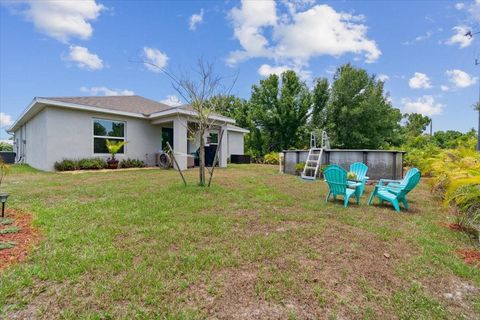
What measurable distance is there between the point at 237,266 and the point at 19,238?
2979 mm

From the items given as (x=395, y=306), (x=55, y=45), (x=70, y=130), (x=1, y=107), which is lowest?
(x=395, y=306)

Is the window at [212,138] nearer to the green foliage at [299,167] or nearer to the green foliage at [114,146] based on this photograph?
the green foliage at [114,146]

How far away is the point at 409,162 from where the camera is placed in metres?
13.6

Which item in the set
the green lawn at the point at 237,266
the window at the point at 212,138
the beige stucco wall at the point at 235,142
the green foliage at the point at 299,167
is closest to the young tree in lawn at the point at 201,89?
the green lawn at the point at 237,266

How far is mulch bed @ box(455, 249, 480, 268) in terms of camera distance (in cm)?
288

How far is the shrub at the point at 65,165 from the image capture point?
1056cm

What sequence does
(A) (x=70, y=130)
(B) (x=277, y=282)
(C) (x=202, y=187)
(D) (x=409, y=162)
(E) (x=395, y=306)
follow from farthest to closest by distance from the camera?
1. (D) (x=409, y=162)
2. (A) (x=70, y=130)
3. (C) (x=202, y=187)
4. (B) (x=277, y=282)
5. (E) (x=395, y=306)

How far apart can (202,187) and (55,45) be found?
11.5 metres

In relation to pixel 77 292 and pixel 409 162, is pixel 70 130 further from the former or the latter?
pixel 409 162

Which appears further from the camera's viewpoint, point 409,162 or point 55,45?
point 409,162

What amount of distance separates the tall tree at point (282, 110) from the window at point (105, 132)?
12179 millimetres

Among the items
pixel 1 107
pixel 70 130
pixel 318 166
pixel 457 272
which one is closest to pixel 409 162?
pixel 318 166

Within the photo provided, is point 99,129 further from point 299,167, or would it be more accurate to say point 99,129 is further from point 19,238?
point 19,238

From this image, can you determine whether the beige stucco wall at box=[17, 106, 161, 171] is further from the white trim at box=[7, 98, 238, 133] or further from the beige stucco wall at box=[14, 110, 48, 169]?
the white trim at box=[7, 98, 238, 133]
